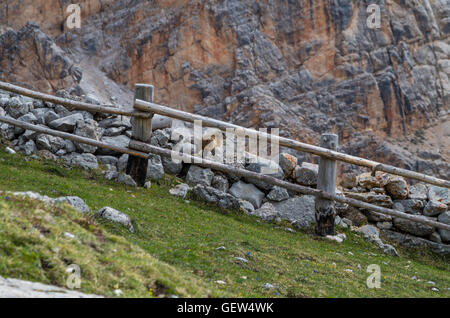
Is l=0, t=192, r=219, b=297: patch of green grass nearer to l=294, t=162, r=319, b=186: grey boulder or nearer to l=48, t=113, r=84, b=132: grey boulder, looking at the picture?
l=48, t=113, r=84, b=132: grey boulder

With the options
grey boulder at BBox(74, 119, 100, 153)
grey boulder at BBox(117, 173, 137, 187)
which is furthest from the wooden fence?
grey boulder at BBox(74, 119, 100, 153)

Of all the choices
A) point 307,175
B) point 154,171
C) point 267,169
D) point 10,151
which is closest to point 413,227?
point 307,175

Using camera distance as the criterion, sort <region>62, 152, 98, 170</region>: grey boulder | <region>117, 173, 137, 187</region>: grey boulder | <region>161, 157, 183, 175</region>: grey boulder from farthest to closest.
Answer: <region>161, 157, 183, 175</region>: grey boulder → <region>62, 152, 98, 170</region>: grey boulder → <region>117, 173, 137, 187</region>: grey boulder

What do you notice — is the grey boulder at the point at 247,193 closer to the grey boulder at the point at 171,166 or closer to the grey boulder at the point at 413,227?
the grey boulder at the point at 171,166

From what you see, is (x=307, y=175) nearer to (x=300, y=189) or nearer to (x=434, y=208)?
(x=300, y=189)

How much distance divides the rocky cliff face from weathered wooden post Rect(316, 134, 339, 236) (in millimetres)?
42608

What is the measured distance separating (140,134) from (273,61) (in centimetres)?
4882

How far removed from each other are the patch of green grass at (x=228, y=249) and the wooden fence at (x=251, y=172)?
0.77 m

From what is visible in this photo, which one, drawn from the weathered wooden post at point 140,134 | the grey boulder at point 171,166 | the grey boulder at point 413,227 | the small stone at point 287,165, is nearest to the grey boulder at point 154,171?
the grey boulder at point 171,166

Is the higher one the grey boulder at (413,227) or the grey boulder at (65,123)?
the grey boulder at (65,123)

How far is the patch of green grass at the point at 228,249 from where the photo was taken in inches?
269

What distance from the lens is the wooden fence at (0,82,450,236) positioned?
11.3 m

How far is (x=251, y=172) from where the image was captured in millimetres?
11594

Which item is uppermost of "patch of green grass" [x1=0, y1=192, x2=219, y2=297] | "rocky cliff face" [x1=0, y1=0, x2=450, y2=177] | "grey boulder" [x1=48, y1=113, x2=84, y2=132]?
"rocky cliff face" [x1=0, y1=0, x2=450, y2=177]
